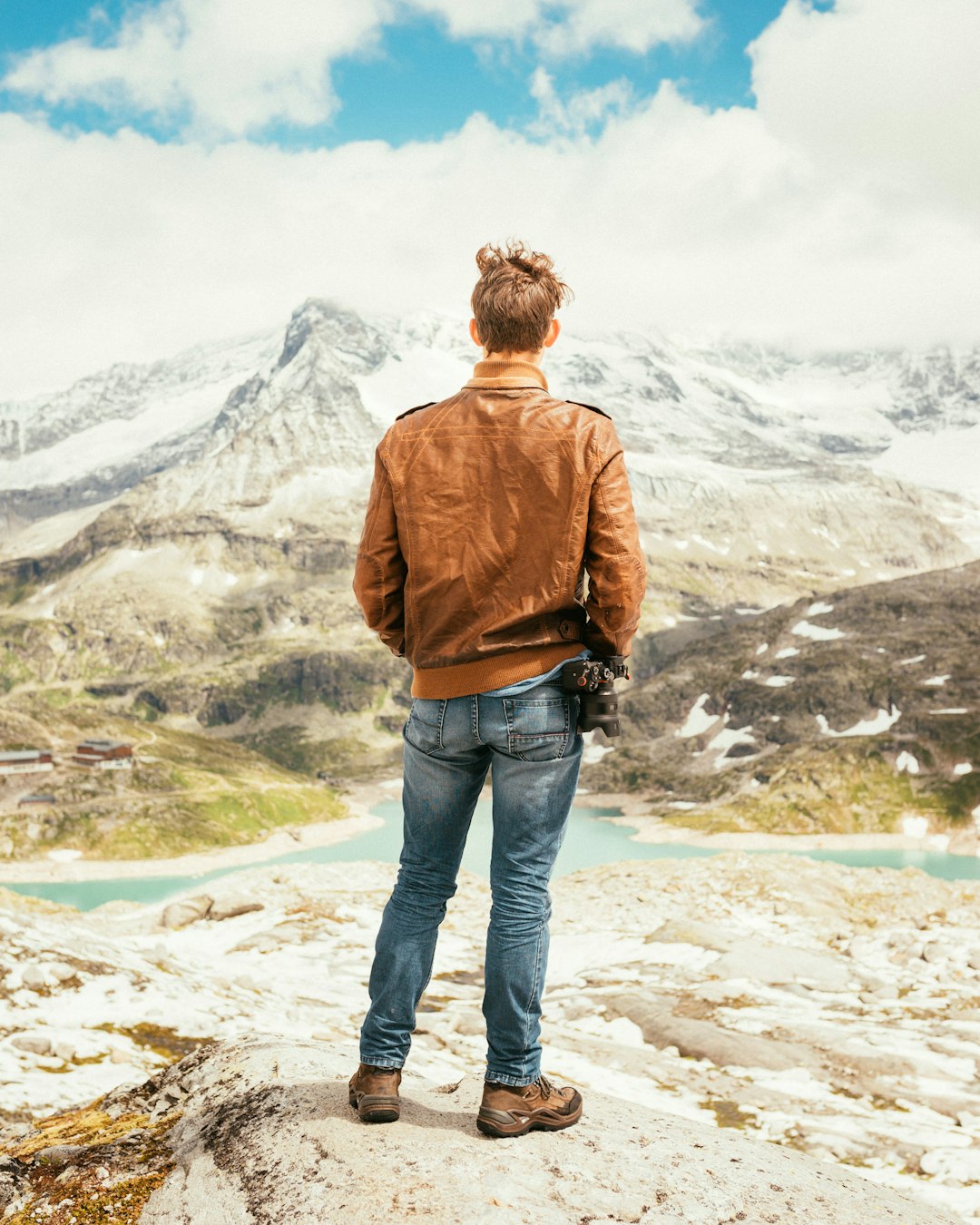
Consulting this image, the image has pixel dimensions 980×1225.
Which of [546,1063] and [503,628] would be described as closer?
[503,628]

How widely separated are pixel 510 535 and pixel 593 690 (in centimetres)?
95

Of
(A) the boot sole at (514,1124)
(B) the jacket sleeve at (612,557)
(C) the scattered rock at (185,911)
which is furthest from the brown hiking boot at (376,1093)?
(C) the scattered rock at (185,911)

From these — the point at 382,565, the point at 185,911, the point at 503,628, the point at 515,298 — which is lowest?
the point at 185,911

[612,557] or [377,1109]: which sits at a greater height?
[612,557]

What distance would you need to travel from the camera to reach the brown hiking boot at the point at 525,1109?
534cm

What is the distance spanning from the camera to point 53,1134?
638 cm

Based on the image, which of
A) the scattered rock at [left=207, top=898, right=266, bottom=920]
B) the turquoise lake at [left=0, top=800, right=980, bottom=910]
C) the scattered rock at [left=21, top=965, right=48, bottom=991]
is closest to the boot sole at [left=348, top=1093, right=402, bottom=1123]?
the scattered rock at [left=21, top=965, right=48, bottom=991]

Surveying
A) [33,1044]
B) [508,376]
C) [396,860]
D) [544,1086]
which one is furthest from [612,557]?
[396,860]

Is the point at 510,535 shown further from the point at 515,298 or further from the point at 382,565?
the point at 515,298

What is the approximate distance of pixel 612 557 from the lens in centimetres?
541

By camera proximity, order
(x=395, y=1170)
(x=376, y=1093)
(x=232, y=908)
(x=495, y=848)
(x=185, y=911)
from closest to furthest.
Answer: (x=395, y=1170)
(x=376, y=1093)
(x=495, y=848)
(x=185, y=911)
(x=232, y=908)

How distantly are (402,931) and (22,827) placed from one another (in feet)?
637

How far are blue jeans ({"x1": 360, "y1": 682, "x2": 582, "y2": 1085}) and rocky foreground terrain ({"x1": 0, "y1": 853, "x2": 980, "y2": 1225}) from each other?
53 centimetres

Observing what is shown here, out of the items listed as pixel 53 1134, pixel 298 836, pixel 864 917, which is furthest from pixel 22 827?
pixel 53 1134
